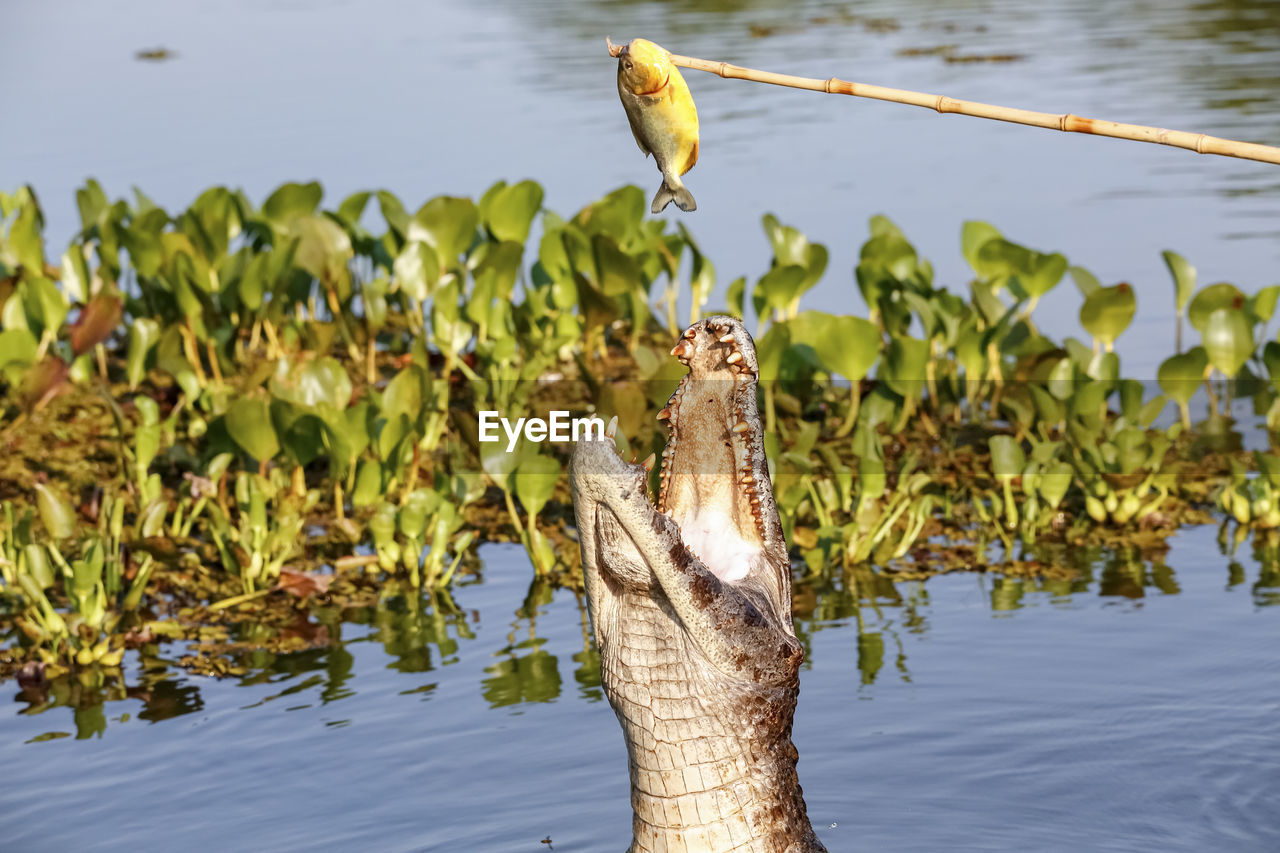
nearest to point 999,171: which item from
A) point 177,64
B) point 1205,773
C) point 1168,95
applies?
point 1168,95

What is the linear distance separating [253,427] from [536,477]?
108 cm

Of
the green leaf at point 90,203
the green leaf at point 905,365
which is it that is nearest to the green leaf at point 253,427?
the green leaf at point 905,365

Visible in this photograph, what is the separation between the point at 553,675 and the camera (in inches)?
200

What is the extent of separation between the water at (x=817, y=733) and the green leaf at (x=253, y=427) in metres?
0.81

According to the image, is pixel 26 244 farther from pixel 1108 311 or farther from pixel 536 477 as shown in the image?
pixel 1108 311

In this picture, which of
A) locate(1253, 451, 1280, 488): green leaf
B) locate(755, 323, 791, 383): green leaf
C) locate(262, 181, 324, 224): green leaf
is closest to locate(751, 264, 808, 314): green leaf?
locate(755, 323, 791, 383): green leaf

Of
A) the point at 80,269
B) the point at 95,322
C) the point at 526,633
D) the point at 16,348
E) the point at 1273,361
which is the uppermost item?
the point at 80,269

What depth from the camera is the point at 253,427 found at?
5922mm

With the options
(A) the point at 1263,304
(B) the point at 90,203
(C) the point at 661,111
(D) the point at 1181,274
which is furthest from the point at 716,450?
(B) the point at 90,203

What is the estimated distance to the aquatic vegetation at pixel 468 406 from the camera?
5676 mm

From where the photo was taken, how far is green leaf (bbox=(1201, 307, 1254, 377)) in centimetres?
646

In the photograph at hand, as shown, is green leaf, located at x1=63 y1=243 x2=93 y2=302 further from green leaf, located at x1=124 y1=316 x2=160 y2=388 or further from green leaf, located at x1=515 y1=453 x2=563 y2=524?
green leaf, located at x1=515 y1=453 x2=563 y2=524

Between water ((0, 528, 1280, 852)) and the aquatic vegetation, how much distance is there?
320mm

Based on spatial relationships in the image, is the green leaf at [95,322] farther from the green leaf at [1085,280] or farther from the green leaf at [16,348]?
the green leaf at [1085,280]
